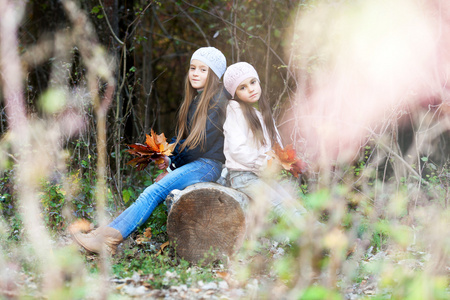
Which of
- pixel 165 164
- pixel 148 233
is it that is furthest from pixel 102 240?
pixel 165 164

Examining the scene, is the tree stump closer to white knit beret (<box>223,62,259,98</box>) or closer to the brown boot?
the brown boot

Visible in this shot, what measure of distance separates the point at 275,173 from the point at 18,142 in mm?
2683

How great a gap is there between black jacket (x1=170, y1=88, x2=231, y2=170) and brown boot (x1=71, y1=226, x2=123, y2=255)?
2.58ft

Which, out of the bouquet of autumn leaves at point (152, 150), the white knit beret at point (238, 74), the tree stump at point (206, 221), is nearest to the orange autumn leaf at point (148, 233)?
the tree stump at point (206, 221)

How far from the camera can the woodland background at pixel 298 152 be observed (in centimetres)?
288

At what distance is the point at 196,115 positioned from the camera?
348 cm

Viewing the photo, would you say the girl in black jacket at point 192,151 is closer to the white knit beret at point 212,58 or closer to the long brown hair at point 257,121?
the white knit beret at point 212,58

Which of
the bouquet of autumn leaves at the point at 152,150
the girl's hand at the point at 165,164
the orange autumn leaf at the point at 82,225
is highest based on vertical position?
the bouquet of autumn leaves at the point at 152,150

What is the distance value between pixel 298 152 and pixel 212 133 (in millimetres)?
1355

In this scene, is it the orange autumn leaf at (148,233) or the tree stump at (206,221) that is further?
the orange autumn leaf at (148,233)

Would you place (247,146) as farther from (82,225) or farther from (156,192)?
(82,225)

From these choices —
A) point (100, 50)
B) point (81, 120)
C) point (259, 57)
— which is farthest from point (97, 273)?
point (259, 57)

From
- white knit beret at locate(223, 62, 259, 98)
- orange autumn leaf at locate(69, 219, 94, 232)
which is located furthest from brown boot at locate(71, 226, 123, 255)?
white knit beret at locate(223, 62, 259, 98)

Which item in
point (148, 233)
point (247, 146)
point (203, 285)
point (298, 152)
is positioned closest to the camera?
point (203, 285)
